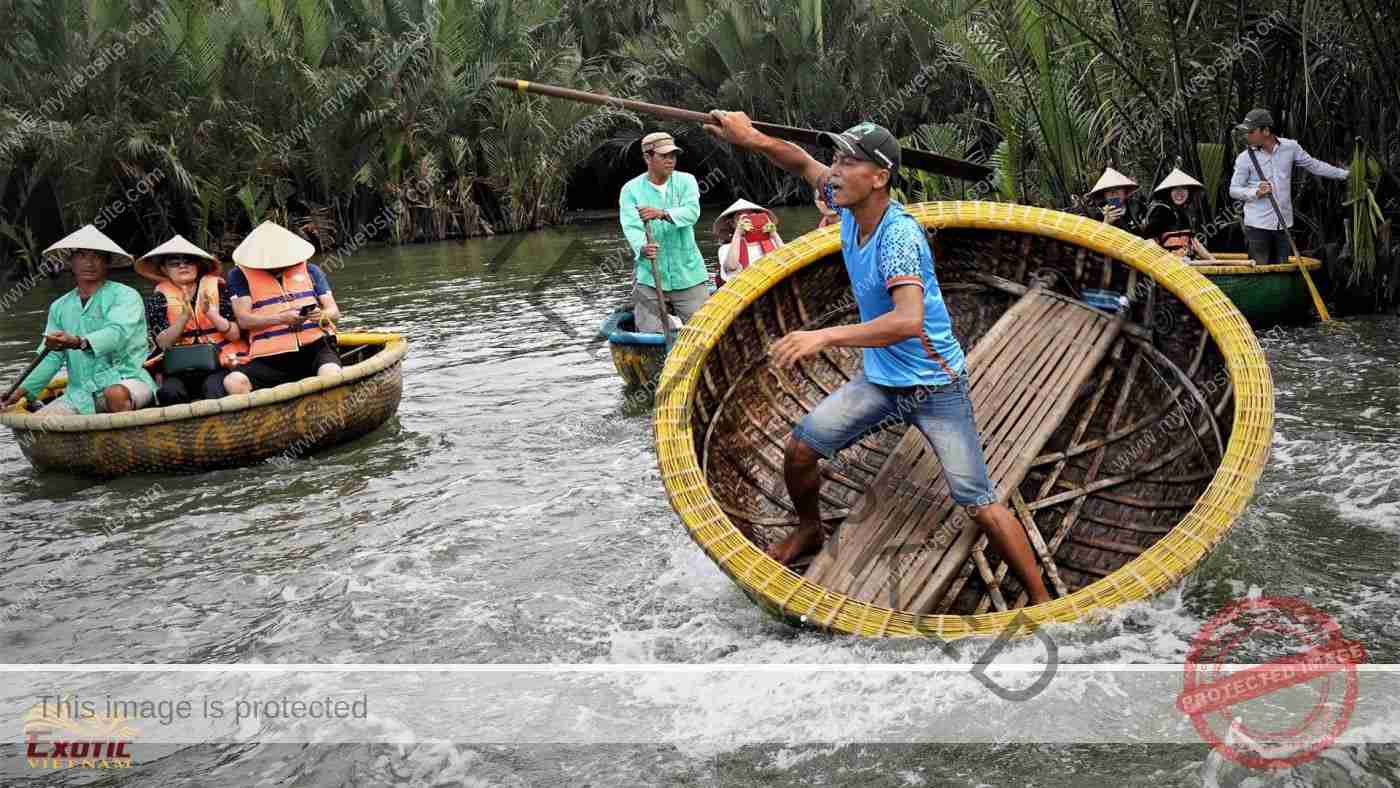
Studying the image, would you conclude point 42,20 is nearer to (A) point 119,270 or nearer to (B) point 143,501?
(A) point 119,270

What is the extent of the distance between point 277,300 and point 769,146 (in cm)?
380

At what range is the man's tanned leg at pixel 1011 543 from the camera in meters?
3.78

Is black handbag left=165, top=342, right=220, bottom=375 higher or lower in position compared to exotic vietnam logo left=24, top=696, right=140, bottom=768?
higher

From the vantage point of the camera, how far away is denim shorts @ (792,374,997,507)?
12.5 ft

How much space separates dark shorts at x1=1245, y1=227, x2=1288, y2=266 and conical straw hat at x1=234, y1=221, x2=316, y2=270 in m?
7.00

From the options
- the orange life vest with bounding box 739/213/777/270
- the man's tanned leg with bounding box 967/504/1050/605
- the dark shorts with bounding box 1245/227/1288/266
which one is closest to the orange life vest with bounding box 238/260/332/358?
the orange life vest with bounding box 739/213/777/270

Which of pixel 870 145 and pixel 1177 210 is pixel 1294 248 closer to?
pixel 1177 210

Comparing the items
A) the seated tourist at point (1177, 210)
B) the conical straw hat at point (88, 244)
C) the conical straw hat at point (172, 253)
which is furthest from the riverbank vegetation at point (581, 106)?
the conical straw hat at point (88, 244)

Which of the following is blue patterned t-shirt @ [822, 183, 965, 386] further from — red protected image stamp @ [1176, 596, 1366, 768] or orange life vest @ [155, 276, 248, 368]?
orange life vest @ [155, 276, 248, 368]

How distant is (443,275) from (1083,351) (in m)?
12.2

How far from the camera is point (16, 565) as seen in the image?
534cm

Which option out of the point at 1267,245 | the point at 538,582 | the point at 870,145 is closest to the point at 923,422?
the point at 870,145

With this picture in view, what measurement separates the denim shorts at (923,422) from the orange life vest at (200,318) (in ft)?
14.2

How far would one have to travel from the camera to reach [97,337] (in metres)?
6.44
